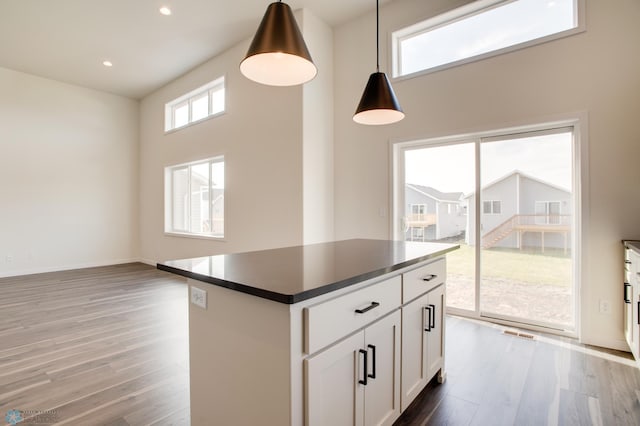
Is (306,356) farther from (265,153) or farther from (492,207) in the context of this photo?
(265,153)

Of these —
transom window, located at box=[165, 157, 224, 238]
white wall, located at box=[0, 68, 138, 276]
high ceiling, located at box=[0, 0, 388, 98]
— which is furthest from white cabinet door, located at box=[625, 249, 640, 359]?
white wall, located at box=[0, 68, 138, 276]

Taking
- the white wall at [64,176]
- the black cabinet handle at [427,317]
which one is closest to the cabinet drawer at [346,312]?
the black cabinet handle at [427,317]

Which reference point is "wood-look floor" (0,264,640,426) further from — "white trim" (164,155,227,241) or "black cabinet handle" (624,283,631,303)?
"white trim" (164,155,227,241)

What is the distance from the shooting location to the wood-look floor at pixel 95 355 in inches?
75.2

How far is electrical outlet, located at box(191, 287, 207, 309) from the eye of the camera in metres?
1.39

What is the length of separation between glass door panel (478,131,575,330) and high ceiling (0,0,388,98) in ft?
8.43

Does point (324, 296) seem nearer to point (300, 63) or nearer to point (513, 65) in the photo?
point (300, 63)

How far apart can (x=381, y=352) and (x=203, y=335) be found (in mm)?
833

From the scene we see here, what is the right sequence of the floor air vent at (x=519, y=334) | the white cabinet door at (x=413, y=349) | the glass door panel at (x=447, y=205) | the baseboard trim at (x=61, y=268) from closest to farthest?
the white cabinet door at (x=413, y=349)
the floor air vent at (x=519, y=334)
the glass door panel at (x=447, y=205)
the baseboard trim at (x=61, y=268)

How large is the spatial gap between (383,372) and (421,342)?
0.48 meters

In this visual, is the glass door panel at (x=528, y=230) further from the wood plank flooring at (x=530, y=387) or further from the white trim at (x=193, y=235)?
the white trim at (x=193, y=235)

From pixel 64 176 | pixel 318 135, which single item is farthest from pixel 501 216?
pixel 64 176

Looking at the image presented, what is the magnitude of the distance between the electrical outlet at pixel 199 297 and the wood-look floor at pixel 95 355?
2.94ft

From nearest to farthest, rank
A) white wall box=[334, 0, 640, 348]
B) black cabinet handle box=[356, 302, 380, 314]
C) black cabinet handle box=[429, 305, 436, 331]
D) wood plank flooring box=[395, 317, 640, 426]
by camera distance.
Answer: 1. black cabinet handle box=[356, 302, 380, 314]
2. wood plank flooring box=[395, 317, 640, 426]
3. black cabinet handle box=[429, 305, 436, 331]
4. white wall box=[334, 0, 640, 348]
